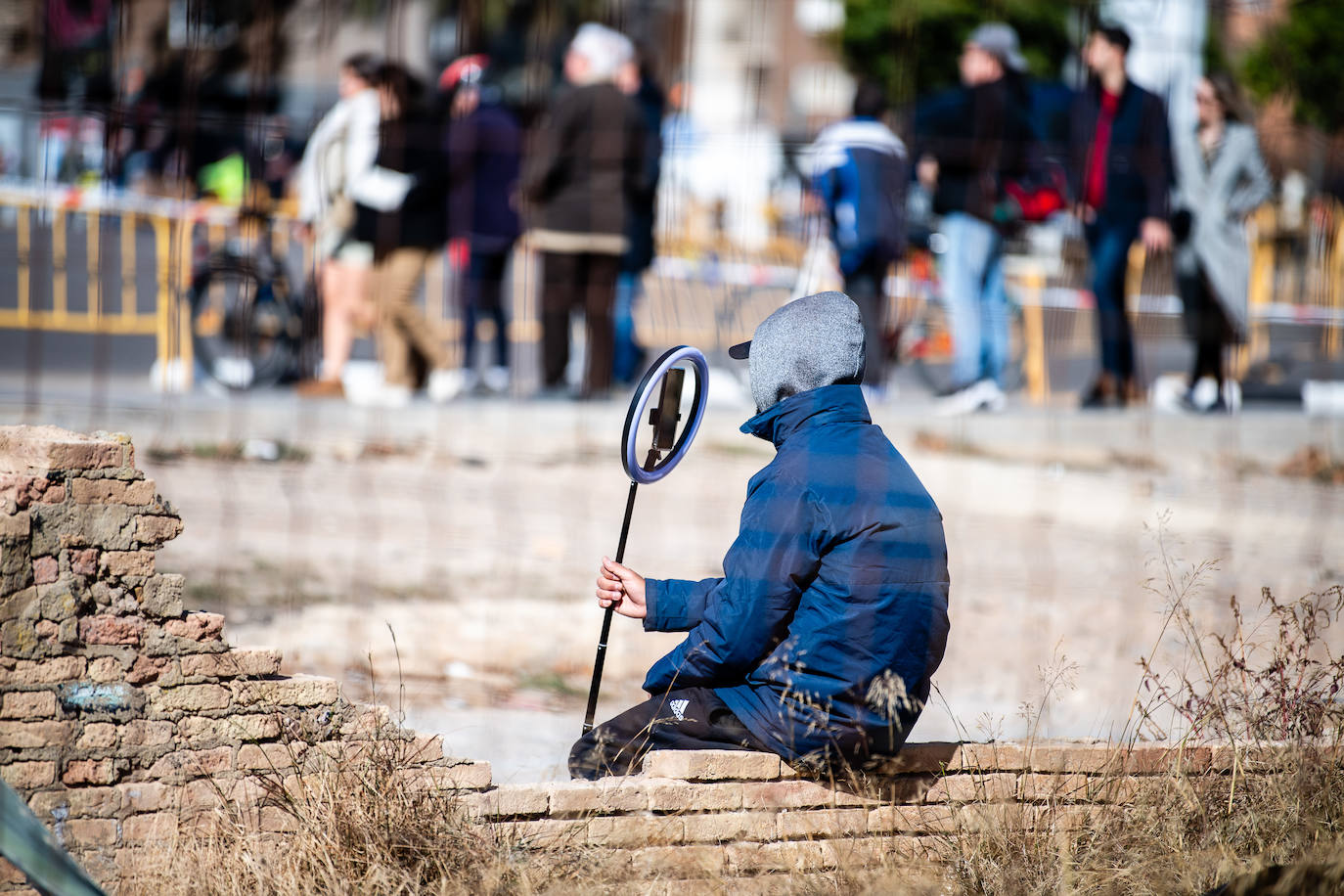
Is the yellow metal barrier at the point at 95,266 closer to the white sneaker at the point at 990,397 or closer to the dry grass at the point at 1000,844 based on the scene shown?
→ the white sneaker at the point at 990,397

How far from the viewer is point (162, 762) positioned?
125 inches

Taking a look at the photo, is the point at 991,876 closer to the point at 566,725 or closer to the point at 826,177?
the point at 566,725

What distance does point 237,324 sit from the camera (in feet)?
28.4

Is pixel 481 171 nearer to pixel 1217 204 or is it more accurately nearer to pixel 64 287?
pixel 1217 204

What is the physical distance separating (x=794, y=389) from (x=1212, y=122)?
6.42 m

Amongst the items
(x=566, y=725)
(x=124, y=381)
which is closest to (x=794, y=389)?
(x=566, y=725)

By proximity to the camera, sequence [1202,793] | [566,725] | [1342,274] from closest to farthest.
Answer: [1202,793], [566,725], [1342,274]

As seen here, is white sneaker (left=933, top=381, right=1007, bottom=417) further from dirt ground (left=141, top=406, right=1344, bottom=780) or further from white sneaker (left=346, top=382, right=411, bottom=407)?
white sneaker (left=346, top=382, right=411, bottom=407)

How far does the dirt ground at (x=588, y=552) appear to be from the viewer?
5.28 meters

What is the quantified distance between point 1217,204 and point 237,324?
6.06 metres

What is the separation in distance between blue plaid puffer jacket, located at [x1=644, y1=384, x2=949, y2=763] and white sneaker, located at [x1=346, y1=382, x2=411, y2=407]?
524 centimetres

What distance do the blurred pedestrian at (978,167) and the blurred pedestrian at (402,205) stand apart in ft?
9.47

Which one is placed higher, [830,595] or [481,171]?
[481,171]

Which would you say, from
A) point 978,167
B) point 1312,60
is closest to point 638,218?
point 978,167
